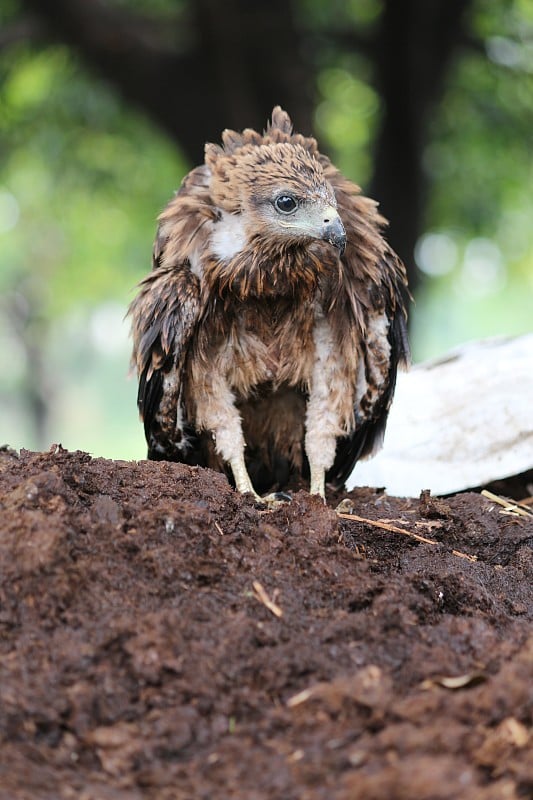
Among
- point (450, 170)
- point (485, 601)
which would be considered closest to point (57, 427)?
point (450, 170)

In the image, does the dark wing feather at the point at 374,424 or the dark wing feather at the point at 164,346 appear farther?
the dark wing feather at the point at 374,424

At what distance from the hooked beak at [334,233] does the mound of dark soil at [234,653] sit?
1090 mm

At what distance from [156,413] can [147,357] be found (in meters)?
0.29

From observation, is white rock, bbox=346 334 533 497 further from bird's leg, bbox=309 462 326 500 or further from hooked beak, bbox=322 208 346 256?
hooked beak, bbox=322 208 346 256

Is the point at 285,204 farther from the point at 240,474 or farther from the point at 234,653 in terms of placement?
the point at 234,653

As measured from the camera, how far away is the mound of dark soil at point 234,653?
1820 millimetres

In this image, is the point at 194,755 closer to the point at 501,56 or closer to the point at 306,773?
the point at 306,773

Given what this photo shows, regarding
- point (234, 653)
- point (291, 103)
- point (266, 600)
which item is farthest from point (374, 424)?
point (291, 103)

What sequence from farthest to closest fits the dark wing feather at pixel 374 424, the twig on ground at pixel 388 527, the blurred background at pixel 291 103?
the blurred background at pixel 291 103, the dark wing feather at pixel 374 424, the twig on ground at pixel 388 527

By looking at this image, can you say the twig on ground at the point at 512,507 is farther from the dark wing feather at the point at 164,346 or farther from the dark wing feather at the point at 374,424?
the dark wing feather at the point at 164,346

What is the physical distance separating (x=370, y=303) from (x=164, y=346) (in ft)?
3.11

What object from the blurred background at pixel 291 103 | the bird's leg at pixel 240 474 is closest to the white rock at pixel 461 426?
the bird's leg at pixel 240 474

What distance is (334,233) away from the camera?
357 cm

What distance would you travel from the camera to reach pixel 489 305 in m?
31.7
